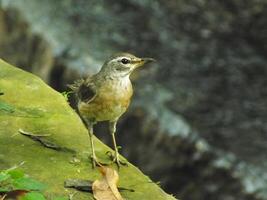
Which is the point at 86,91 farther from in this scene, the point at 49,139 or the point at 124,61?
the point at 49,139

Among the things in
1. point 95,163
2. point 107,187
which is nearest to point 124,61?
point 95,163

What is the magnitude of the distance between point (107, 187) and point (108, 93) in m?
1.14

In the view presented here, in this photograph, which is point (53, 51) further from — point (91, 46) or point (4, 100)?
point (4, 100)

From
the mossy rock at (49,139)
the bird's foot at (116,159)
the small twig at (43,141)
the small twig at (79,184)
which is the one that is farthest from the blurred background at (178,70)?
the small twig at (79,184)

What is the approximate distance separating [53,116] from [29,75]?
2.71 ft

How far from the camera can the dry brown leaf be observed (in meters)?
5.40

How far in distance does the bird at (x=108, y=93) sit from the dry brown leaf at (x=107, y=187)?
53cm

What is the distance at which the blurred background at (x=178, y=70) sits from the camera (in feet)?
32.3

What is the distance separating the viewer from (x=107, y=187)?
18.0 feet

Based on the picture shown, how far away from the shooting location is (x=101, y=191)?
17.8ft

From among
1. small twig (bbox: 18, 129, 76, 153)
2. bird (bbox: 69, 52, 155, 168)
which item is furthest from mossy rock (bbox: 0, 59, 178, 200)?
bird (bbox: 69, 52, 155, 168)

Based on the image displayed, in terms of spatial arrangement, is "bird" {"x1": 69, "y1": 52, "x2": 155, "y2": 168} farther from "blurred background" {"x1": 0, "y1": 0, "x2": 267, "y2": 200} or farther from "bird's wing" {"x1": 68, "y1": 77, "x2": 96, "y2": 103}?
"blurred background" {"x1": 0, "y1": 0, "x2": 267, "y2": 200}

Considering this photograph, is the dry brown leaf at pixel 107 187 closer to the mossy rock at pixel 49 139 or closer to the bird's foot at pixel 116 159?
the mossy rock at pixel 49 139

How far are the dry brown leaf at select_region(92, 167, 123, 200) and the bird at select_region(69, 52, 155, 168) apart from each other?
0.53 m
